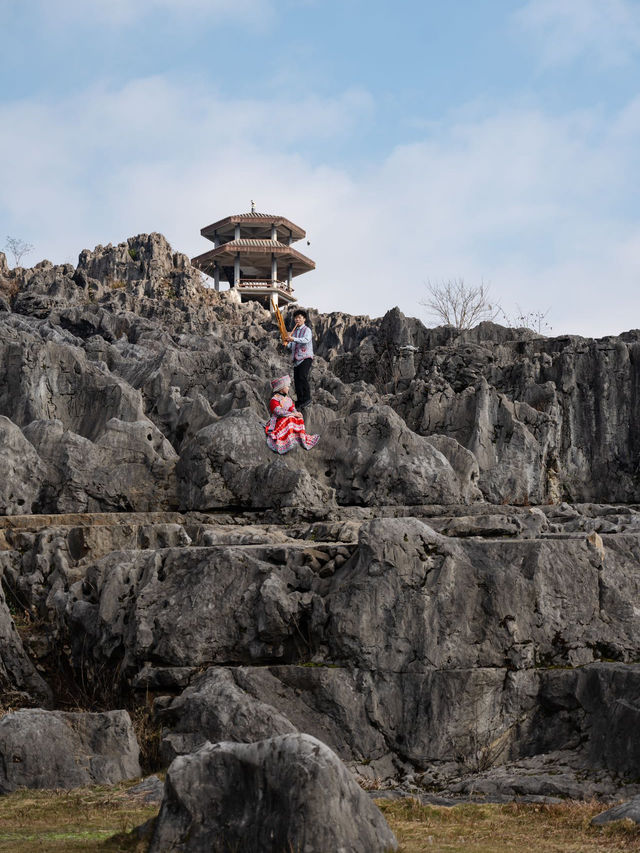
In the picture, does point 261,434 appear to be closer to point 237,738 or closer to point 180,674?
point 180,674

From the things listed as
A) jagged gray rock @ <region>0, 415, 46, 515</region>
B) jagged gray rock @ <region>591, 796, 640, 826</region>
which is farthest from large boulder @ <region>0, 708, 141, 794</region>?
jagged gray rock @ <region>0, 415, 46, 515</region>

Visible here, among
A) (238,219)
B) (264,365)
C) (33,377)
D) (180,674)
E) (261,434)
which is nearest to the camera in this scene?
(180,674)

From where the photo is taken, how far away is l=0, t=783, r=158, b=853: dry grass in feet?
20.1

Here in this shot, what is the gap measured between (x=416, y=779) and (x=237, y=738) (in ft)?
5.93

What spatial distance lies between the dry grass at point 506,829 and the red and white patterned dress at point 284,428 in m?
8.87

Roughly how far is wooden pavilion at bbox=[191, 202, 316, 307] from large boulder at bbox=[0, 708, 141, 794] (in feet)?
182

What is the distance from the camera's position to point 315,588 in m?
10.3

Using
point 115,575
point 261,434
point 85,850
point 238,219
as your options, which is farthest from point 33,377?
point 238,219

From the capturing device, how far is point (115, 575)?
11008mm

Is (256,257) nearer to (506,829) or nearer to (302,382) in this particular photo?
(302,382)

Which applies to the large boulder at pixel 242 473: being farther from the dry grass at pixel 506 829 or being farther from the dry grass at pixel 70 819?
the dry grass at pixel 506 829

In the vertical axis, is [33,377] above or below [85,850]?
above

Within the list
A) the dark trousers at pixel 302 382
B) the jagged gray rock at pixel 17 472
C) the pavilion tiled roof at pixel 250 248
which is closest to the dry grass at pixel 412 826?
the jagged gray rock at pixel 17 472

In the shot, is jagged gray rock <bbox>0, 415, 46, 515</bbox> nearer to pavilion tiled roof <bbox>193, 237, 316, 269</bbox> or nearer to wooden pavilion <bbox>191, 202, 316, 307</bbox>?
wooden pavilion <bbox>191, 202, 316, 307</bbox>
